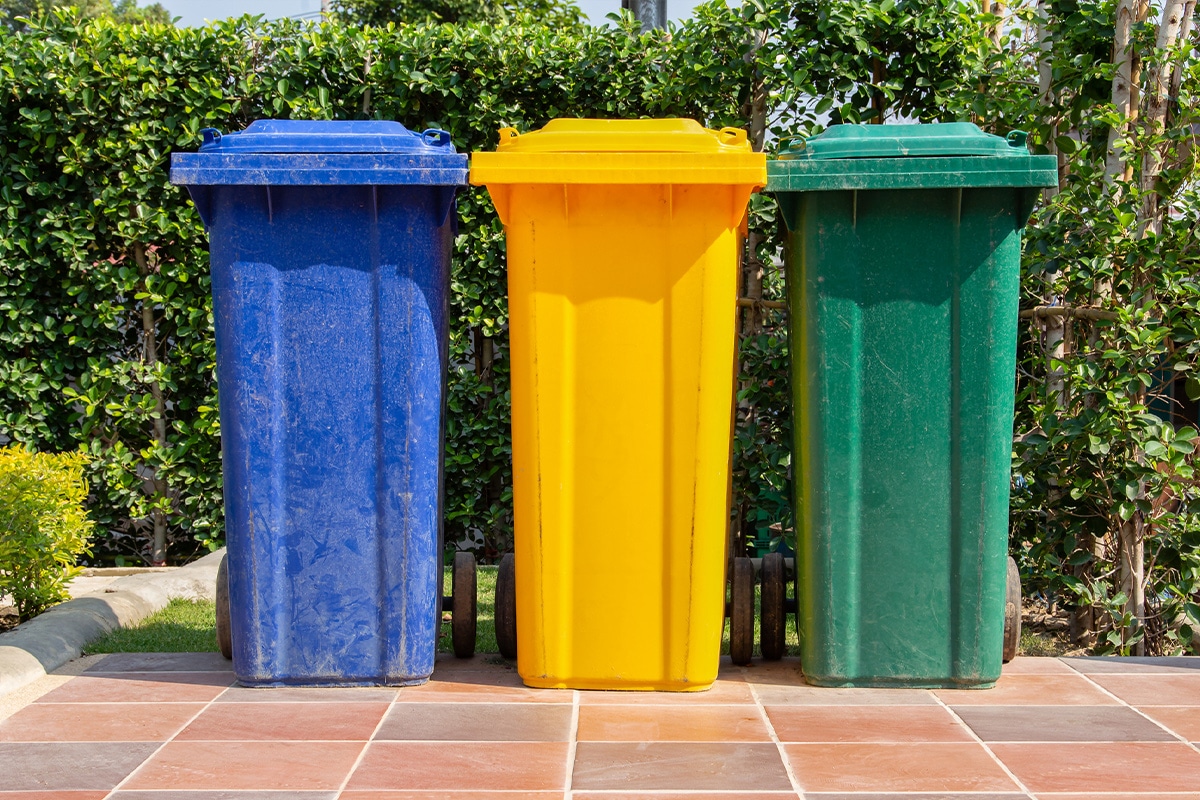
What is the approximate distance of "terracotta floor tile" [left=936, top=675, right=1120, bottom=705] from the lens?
3670mm

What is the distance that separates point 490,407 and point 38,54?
2793 millimetres

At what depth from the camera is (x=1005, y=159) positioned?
11.7 ft

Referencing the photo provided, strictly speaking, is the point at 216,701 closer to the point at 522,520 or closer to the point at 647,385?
the point at 522,520

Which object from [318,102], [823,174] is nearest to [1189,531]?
[823,174]

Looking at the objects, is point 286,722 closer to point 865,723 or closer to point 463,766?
point 463,766

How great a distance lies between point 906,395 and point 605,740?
1.41 meters

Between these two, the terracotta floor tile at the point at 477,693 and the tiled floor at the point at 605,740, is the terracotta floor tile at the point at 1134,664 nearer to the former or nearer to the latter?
the tiled floor at the point at 605,740

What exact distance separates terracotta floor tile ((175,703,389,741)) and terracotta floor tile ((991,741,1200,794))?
1803 mm

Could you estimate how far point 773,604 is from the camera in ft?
13.5

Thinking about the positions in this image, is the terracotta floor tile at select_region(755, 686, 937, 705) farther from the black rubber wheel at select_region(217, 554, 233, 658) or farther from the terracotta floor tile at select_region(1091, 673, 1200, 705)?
the black rubber wheel at select_region(217, 554, 233, 658)

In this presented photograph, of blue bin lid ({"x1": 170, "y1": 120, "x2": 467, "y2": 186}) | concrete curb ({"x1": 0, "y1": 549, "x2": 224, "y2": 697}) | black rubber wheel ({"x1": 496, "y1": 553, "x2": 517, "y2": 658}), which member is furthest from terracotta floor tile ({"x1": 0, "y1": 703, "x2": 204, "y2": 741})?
blue bin lid ({"x1": 170, "y1": 120, "x2": 467, "y2": 186})

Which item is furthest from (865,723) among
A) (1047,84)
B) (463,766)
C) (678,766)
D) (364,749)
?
(1047,84)

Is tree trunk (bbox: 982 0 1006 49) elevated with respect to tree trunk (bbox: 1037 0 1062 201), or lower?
elevated

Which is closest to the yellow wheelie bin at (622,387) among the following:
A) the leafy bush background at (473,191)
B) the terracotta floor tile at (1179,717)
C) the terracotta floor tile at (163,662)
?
the terracotta floor tile at (163,662)
